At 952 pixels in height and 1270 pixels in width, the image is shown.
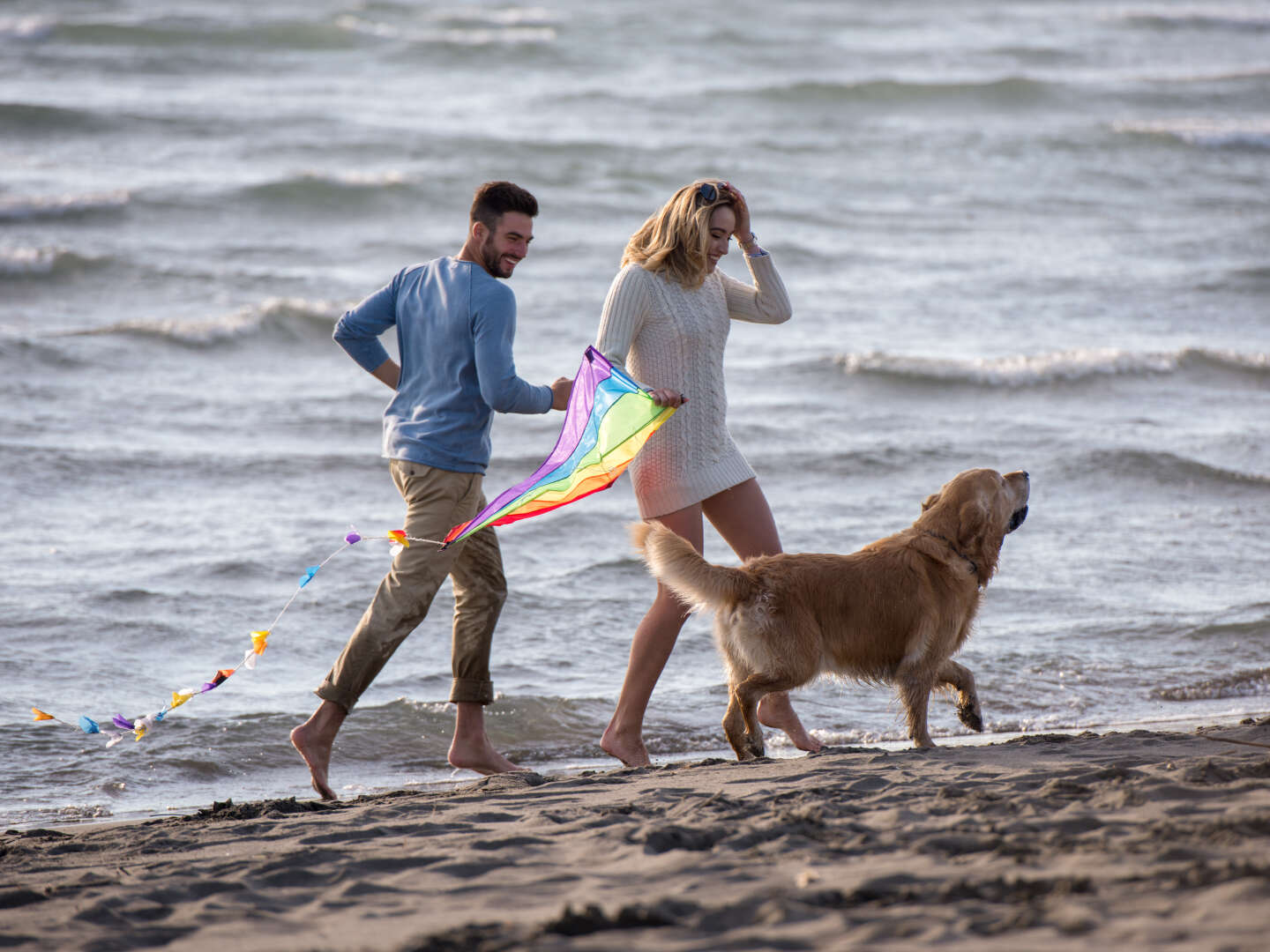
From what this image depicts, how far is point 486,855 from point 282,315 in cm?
1194

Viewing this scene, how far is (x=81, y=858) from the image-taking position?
3.92 meters

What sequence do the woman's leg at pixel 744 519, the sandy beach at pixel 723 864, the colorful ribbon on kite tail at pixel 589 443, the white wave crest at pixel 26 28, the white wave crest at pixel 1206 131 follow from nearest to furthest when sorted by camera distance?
the sandy beach at pixel 723 864
the colorful ribbon on kite tail at pixel 589 443
the woman's leg at pixel 744 519
the white wave crest at pixel 1206 131
the white wave crest at pixel 26 28

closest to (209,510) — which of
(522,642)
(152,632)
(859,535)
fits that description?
(152,632)

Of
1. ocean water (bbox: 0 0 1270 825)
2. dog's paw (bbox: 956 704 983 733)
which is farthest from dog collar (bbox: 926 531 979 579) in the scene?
ocean water (bbox: 0 0 1270 825)

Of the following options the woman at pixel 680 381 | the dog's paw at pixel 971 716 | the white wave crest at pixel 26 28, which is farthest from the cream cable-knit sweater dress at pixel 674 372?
the white wave crest at pixel 26 28

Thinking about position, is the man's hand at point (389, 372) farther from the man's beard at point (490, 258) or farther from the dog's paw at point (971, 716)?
the dog's paw at point (971, 716)

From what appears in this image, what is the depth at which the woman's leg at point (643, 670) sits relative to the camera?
5.10 metres

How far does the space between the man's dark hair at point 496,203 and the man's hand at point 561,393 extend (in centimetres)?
65

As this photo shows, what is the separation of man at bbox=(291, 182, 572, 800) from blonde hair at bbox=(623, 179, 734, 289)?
525mm

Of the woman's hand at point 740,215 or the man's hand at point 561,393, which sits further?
the woman's hand at point 740,215

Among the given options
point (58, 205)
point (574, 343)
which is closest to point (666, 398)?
point (574, 343)

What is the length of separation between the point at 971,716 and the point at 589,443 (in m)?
1.95

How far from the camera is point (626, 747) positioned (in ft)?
16.8

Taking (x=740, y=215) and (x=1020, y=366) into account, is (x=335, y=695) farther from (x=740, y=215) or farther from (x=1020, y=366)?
(x=1020, y=366)
